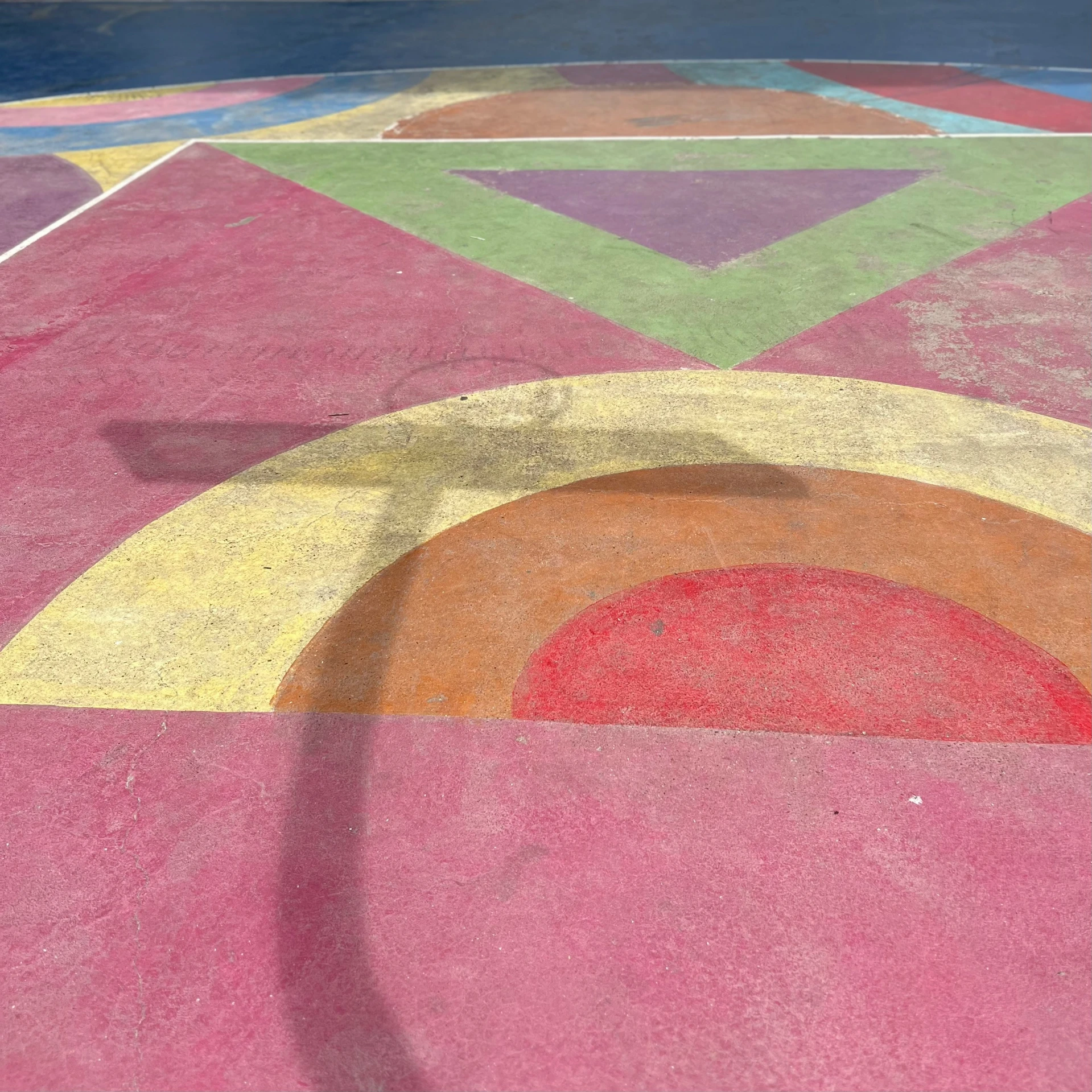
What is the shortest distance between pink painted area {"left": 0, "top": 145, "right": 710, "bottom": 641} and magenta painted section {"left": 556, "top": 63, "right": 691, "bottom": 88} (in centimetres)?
710

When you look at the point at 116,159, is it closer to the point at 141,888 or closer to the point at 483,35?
the point at 483,35

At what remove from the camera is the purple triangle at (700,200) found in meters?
10.8

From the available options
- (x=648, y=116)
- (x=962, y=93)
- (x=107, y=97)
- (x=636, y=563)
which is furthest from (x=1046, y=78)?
(x=107, y=97)

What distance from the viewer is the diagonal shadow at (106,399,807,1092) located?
3955 mm

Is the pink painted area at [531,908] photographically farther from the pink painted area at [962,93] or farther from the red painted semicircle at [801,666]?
the pink painted area at [962,93]

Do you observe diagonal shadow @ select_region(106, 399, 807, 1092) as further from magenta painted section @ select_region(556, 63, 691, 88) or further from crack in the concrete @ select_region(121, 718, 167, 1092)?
magenta painted section @ select_region(556, 63, 691, 88)

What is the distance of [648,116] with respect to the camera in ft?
49.3

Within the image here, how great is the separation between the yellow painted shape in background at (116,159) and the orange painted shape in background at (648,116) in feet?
10.1

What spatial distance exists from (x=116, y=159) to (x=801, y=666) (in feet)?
40.0

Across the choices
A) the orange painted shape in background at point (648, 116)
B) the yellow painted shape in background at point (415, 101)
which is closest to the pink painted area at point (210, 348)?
the yellow painted shape in background at point (415, 101)

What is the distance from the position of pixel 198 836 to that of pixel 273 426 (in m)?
3.84

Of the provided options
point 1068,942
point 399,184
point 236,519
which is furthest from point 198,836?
point 399,184

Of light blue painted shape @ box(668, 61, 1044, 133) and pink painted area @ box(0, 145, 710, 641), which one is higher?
light blue painted shape @ box(668, 61, 1044, 133)

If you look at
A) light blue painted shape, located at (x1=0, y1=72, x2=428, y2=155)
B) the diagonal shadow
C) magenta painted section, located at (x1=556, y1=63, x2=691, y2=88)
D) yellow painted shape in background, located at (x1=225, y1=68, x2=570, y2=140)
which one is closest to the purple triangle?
yellow painted shape in background, located at (x1=225, y1=68, x2=570, y2=140)
